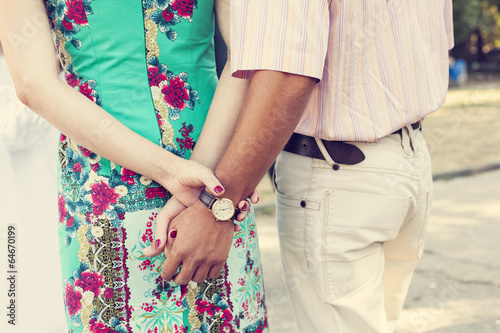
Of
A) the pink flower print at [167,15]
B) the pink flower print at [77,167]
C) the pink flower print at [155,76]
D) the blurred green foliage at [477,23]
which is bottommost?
the blurred green foliage at [477,23]

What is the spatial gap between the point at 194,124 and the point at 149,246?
1.01 feet

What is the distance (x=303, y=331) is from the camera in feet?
5.45

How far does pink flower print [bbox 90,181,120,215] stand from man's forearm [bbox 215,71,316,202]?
24 cm

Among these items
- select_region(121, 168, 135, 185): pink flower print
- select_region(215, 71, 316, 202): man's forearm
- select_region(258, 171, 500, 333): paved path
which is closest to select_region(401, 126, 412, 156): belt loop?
select_region(215, 71, 316, 202): man's forearm

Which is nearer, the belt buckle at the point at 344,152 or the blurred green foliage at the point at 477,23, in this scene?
the belt buckle at the point at 344,152

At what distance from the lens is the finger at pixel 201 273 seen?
4.36 feet

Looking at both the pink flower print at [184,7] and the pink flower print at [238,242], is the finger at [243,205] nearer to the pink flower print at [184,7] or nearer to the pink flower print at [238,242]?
the pink flower print at [238,242]

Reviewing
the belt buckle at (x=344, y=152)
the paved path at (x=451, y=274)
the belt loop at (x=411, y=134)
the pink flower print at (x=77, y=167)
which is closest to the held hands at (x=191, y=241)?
the pink flower print at (x=77, y=167)

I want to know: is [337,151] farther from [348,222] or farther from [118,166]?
[118,166]

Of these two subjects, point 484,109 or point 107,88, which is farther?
point 484,109

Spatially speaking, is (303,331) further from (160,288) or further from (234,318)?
(160,288)

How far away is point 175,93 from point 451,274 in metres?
3.04

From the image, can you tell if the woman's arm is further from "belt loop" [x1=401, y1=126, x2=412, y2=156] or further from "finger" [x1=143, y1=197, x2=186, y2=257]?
"belt loop" [x1=401, y1=126, x2=412, y2=156]

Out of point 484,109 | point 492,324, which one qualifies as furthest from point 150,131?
point 484,109
